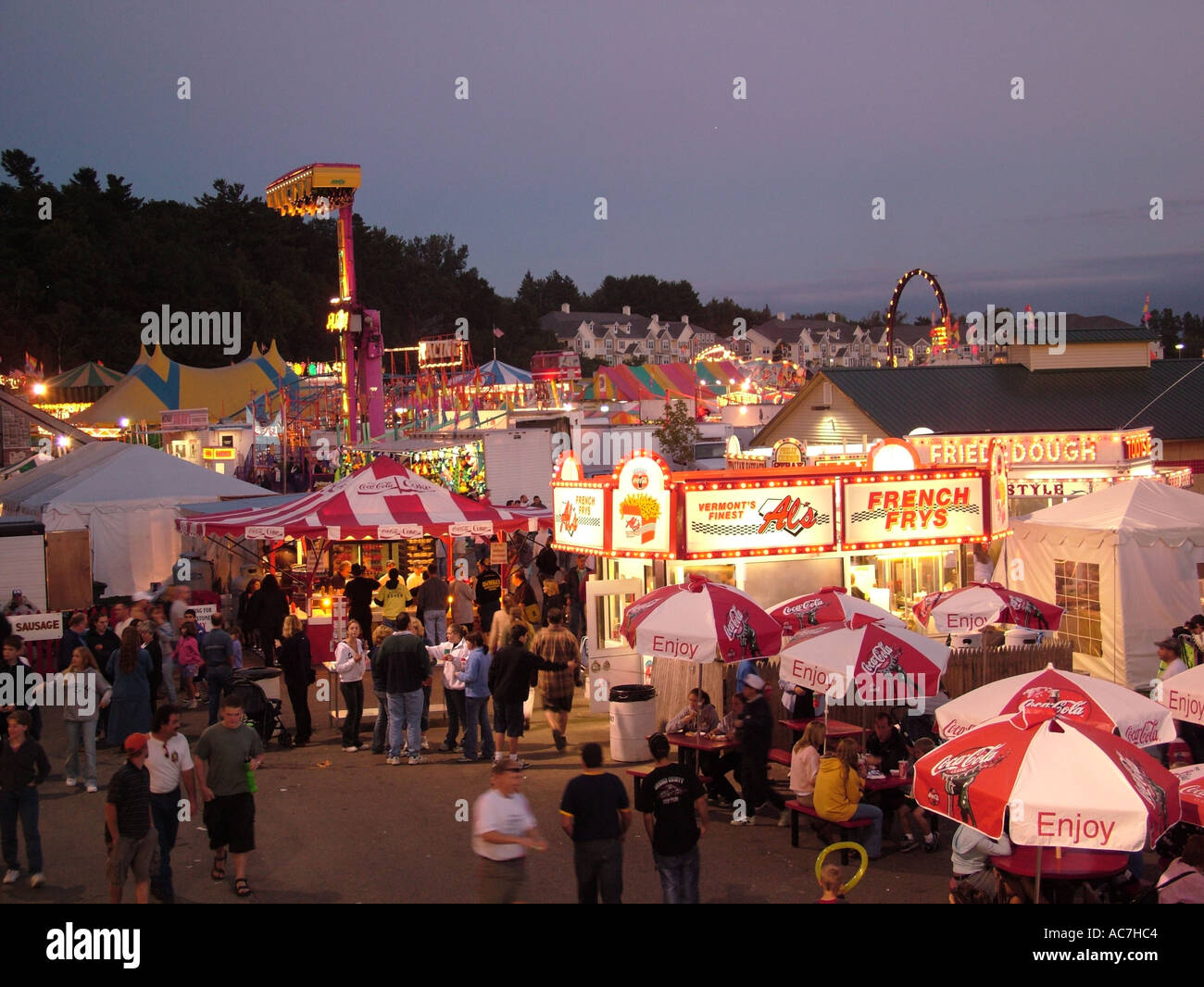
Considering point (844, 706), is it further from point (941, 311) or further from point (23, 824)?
point (941, 311)

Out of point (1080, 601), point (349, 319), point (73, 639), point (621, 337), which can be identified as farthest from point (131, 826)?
point (621, 337)

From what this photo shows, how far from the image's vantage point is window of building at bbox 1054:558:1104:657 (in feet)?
51.3

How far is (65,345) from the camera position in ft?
177

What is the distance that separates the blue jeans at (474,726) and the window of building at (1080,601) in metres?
8.55

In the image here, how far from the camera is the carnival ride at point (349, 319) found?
30422mm

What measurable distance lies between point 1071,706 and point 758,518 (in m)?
6.70

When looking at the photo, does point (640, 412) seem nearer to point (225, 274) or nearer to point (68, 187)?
point (225, 274)

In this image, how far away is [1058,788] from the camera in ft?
20.0

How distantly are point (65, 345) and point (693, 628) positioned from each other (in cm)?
5145

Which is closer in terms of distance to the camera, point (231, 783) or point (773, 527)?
point (231, 783)

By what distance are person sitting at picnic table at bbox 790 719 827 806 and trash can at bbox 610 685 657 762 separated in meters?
2.58

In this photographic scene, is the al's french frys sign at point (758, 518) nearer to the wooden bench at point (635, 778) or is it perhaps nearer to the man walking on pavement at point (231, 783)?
the wooden bench at point (635, 778)
